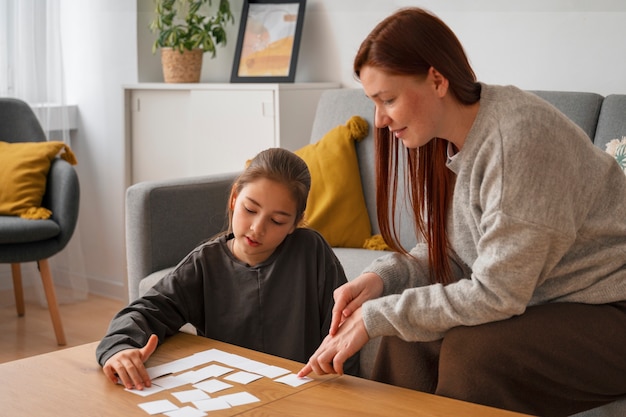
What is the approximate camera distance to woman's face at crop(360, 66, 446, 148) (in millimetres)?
1468

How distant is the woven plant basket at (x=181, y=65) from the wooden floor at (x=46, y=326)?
1.03 meters

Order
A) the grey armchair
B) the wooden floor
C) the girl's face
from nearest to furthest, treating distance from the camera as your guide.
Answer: the girl's face → the grey armchair → the wooden floor

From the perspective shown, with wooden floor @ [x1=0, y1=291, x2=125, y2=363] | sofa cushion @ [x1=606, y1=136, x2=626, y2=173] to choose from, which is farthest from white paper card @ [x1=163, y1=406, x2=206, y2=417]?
wooden floor @ [x1=0, y1=291, x2=125, y2=363]

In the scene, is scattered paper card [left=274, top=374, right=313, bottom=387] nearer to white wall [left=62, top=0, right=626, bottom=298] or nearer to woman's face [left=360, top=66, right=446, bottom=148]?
woman's face [left=360, top=66, right=446, bottom=148]

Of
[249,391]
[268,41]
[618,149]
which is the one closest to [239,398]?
[249,391]

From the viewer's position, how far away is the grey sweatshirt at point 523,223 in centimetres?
138

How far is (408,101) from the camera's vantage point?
4.83ft

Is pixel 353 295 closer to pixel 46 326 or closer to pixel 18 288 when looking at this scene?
pixel 46 326

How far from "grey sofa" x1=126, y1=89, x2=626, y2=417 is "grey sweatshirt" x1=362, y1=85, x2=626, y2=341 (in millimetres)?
882

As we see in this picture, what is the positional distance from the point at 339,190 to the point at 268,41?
38.5 inches

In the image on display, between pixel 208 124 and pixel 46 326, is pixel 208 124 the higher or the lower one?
the higher one

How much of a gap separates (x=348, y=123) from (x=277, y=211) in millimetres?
1116

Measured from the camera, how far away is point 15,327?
3584mm

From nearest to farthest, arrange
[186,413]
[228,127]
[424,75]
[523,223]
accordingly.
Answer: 1. [186,413]
2. [523,223]
3. [424,75]
4. [228,127]
